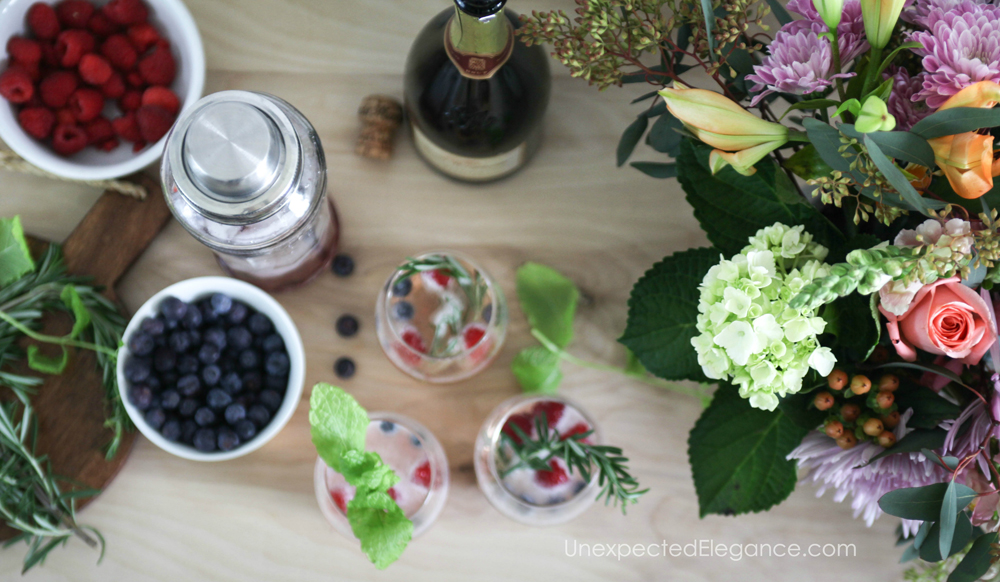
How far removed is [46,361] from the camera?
1.87ft

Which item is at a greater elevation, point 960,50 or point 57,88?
point 960,50

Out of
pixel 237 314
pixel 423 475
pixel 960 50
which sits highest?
pixel 960 50

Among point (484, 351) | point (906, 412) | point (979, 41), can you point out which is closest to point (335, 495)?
point (484, 351)

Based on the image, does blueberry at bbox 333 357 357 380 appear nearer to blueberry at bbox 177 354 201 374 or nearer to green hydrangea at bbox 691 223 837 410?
blueberry at bbox 177 354 201 374

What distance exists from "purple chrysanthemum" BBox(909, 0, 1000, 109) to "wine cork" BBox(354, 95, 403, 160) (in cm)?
42

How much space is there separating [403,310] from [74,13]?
382 millimetres

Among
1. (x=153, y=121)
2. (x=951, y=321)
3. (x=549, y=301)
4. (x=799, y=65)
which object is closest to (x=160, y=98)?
(x=153, y=121)

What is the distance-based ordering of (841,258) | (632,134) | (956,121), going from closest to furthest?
(956,121) < (841,258) < (632,134)

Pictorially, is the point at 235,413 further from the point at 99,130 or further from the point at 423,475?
the point at 99,130

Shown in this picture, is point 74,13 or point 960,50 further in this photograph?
point 74,13

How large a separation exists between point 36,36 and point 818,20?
0.62 meters

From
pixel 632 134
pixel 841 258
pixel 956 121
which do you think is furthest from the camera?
pixel 632 134

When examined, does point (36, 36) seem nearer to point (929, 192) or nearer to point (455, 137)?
point (455, 137)

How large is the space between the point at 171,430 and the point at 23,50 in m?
0.34
